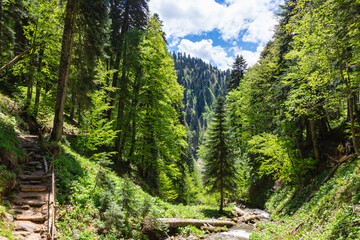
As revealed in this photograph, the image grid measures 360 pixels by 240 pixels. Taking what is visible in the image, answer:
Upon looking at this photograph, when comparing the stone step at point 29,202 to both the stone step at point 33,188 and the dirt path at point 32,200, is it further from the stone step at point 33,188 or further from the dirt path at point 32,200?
the stone step at point 33,188

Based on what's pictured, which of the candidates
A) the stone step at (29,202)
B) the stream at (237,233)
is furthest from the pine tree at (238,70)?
the stone step at (29,202)

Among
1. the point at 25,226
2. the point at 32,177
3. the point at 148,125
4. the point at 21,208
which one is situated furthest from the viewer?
the point at 148,125

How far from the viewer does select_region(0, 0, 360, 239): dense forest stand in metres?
7.10

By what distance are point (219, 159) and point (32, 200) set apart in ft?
48.3

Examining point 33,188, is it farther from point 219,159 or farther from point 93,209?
point 219,159

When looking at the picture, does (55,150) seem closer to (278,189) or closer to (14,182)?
(14,182)

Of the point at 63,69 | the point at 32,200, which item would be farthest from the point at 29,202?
the point at 63,69

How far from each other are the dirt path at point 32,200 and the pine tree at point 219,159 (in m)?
13.8

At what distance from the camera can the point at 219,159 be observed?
18047 millimetres

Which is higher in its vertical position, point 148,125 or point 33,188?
point 148,125

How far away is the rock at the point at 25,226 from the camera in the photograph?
4999mm

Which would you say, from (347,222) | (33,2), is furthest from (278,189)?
(33,2)

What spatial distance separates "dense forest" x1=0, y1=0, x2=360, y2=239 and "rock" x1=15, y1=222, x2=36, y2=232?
11cm

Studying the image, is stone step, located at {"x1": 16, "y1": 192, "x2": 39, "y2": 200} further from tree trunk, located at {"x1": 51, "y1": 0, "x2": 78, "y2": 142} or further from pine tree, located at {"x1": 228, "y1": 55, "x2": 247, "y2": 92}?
pine tree, located at {"x1": 228, "y1": 55, "x2": 247, "y2": 92}
